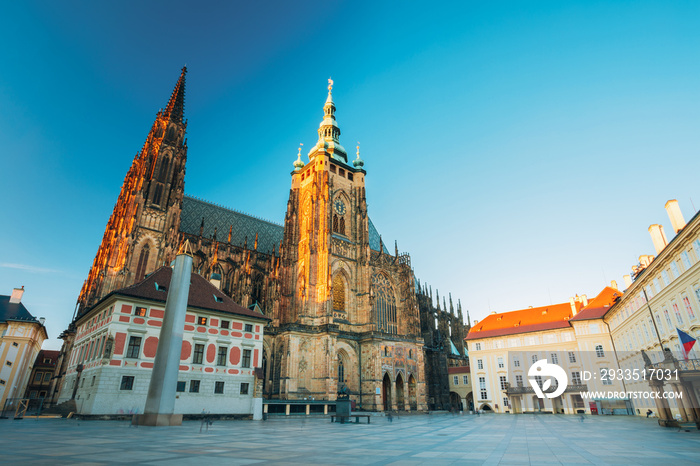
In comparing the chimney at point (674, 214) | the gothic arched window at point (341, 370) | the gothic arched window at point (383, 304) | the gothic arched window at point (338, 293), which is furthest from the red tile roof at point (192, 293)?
the chimney at point (674, 214)

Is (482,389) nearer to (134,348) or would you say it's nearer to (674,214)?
(674,214)

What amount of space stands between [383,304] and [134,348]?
105ft

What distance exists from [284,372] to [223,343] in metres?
12.8

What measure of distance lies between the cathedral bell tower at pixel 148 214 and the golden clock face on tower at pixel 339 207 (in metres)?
19.3

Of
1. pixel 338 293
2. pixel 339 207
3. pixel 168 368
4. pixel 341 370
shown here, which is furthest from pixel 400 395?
pixel 168 368

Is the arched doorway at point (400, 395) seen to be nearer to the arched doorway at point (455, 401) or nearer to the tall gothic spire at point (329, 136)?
the arched doorway at point (455, 401)

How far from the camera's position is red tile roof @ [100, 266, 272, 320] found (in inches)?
1083

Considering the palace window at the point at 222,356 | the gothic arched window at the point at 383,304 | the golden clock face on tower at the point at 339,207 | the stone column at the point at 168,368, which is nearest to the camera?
the stone column at the point at 168,368

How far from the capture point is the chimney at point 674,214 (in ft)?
85.2

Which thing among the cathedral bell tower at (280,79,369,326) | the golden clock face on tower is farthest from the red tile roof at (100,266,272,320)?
the golden clock face on tower

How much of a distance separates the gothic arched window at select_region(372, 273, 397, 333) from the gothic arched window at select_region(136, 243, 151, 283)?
26.5 m

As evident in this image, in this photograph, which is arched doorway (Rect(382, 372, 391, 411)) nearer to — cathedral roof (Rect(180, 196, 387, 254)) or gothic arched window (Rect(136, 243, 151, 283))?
cathedral roof (Rect(180, 196, 387, 254))

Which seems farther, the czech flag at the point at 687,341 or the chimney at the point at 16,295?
the chimney at the point at 16,295

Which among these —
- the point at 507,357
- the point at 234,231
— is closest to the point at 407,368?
the point at 507,357
